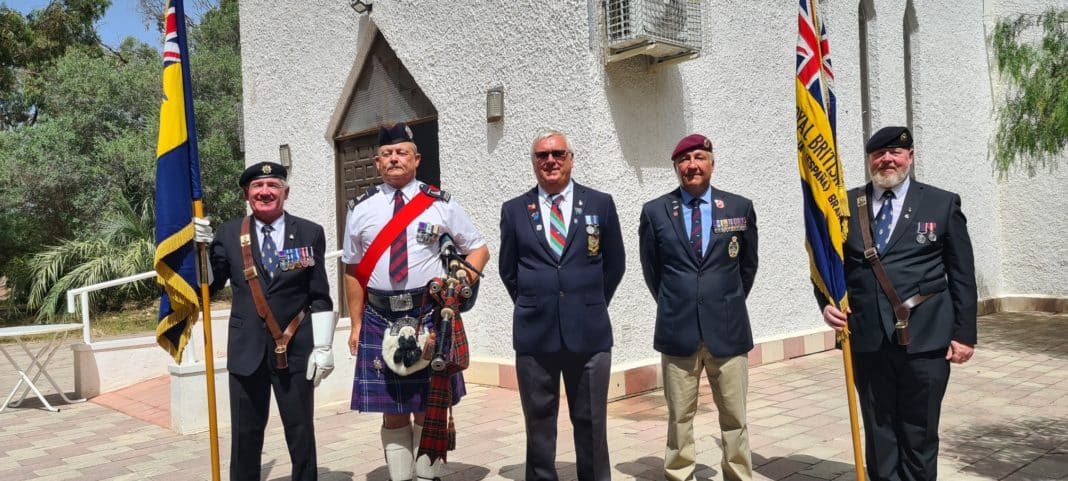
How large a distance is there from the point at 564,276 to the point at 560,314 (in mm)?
195

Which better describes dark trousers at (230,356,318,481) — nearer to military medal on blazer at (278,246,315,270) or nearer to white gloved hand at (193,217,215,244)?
military medal on blazer at (278,246,315,270)

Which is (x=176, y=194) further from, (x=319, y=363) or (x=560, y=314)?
(x=560, y=314)

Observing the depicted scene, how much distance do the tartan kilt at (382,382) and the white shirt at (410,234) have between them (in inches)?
6.8

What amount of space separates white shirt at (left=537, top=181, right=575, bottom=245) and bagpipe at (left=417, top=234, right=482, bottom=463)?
438 mm

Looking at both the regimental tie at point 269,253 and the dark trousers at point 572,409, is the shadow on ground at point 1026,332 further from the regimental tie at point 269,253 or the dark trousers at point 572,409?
the regimental tie at point 269,253

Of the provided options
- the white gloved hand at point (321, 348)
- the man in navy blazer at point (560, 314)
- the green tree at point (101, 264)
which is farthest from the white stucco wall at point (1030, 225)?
the green tree at point (101, 264)

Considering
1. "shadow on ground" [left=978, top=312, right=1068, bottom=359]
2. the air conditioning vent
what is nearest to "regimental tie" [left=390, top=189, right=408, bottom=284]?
the air conditioning vent

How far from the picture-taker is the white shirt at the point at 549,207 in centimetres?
393

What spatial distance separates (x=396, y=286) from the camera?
12.9 ft

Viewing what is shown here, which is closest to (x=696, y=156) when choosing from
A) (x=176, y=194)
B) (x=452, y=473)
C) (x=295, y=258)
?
(x=295, y=258)

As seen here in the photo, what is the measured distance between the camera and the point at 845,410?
6.00 metres

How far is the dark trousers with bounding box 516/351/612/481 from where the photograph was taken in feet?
12.5

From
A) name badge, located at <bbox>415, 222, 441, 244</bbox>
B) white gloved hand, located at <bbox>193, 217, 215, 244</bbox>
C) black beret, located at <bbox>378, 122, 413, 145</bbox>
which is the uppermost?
black beret, located at <bbox>378, 122, 413, 145</bbox>

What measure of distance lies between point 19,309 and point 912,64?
17.1m
